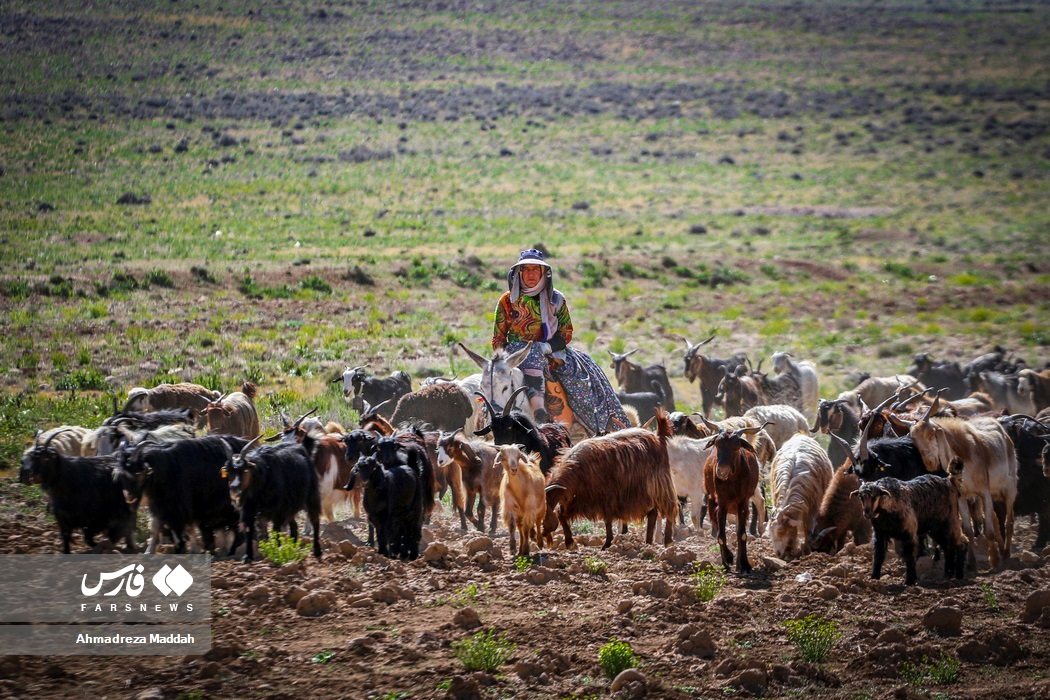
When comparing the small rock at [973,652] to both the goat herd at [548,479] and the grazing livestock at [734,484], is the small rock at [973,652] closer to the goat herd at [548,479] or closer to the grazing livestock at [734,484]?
the goat herd at [548,479]

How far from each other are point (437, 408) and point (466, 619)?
7.00m

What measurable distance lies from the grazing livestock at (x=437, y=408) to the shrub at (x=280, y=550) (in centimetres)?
514

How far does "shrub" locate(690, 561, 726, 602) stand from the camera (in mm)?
9055

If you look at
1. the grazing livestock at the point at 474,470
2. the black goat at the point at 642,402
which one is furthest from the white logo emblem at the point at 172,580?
the black goat at the point at 642,402

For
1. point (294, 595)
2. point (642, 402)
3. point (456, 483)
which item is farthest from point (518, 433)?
point (642, 402)

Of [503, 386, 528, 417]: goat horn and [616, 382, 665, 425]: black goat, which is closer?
[503, 386, 528, 417]: goat horn

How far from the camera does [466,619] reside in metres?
8.40

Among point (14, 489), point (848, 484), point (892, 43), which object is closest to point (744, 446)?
point (848, 484)

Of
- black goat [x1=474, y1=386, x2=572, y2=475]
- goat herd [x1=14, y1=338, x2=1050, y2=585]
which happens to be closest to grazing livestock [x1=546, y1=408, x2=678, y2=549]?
goat herd [x1=14, y1=338, x2=1050, y2=585]

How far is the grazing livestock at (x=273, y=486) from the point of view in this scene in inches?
385

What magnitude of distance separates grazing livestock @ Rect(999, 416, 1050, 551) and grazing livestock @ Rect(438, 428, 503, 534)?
18.1ft

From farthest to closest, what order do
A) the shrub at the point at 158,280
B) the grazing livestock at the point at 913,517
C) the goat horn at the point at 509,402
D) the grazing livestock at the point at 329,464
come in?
the shrub at the point at 158,280, the grazing livestock at the point at 329,464, the goat horn at the point at 509,402, the grazing livestock at the point at 913,517

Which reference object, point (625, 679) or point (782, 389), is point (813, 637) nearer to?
point (625, 679)

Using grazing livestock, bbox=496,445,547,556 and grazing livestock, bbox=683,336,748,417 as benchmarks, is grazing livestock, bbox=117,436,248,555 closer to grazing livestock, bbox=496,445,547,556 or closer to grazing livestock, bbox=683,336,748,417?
grazing livestock, bbox=496,445,547,556
